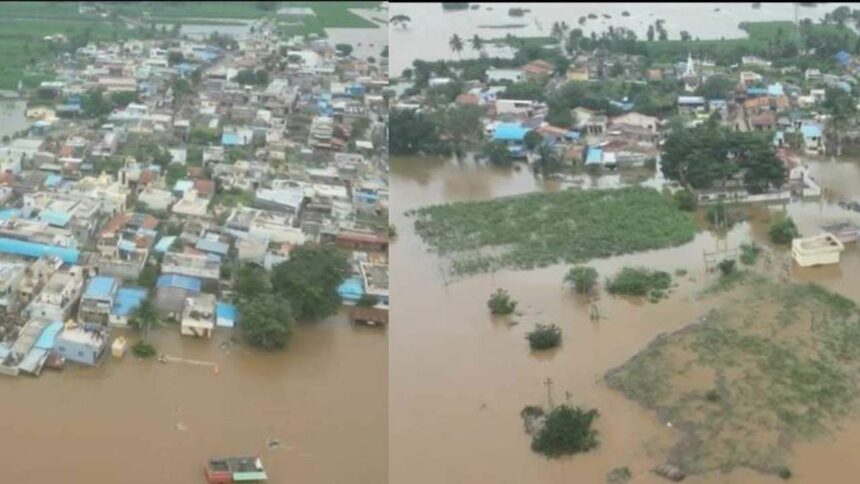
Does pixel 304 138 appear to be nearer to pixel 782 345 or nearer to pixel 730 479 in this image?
pixel 782 345

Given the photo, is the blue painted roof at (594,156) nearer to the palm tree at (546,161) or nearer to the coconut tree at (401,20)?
the palm tree at (546,161)

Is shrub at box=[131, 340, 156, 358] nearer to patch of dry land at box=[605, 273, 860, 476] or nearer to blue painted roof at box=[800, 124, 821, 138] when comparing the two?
patch of dry land at box=[605, 273, 860, 476]

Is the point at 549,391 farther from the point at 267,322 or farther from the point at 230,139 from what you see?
the point at 230,139

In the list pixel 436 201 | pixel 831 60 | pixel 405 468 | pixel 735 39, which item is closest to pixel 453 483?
pixel 405 468

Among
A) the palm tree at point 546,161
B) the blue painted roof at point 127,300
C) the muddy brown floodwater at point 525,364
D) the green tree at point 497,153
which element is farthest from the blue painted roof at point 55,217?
the palm tree at point 546,161

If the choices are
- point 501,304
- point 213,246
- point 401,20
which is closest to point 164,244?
point 213,246

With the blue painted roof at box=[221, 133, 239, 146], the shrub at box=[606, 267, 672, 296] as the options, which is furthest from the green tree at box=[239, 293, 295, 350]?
the blue painted roof at box=[221, 133, 239, 146]
